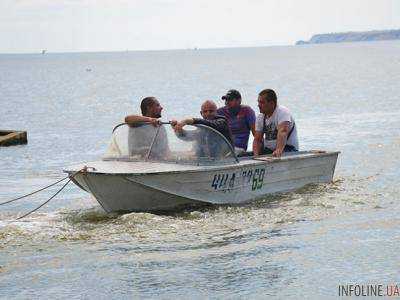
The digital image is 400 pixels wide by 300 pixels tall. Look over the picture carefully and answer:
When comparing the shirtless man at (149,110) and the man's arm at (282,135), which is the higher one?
the shirtless man at (149,110)

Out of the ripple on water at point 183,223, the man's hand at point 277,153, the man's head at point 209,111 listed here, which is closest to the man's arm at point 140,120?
the man's head at point 209,111

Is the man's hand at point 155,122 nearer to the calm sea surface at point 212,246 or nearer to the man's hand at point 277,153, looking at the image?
the calm sea surface at point 212,246

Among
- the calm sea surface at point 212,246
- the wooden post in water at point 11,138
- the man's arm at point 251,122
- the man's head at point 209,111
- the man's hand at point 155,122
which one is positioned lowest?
the calm sea surface at point 212,246

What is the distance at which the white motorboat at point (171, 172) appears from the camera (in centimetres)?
1334

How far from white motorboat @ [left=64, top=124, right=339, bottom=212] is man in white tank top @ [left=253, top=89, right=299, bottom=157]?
402mm

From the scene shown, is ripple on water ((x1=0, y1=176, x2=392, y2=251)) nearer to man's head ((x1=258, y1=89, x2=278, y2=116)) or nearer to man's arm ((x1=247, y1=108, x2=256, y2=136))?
man's arm ((x1=247, y1=108, x2=256, y2=136))

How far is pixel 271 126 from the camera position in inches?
→ 612

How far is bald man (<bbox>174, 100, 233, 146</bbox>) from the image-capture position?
1408cm

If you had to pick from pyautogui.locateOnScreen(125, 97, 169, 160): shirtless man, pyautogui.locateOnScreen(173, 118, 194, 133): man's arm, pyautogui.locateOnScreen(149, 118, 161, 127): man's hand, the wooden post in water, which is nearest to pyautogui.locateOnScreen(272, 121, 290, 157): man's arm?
pyautogui.locateOnScreen(173, 118, 194, 133): man's arm

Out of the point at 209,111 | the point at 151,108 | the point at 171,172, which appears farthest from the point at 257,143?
the point at 171,172

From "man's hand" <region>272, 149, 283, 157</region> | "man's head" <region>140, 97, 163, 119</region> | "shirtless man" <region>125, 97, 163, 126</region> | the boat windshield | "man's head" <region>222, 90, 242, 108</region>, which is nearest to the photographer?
the boat windshield

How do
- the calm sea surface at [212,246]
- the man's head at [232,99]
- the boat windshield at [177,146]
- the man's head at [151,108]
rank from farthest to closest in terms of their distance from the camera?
the man's head at [232,99] → the man's head at [151,108] → the boat windshield at [177,146] → the calm sea surface at [212,246]

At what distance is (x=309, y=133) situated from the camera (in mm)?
31672

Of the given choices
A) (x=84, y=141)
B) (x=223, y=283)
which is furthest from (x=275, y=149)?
(x=84, y=141)
